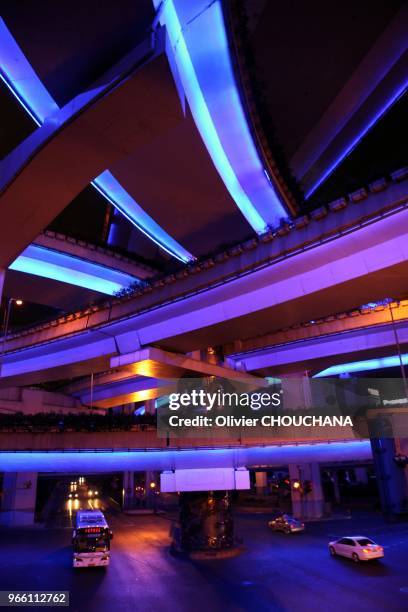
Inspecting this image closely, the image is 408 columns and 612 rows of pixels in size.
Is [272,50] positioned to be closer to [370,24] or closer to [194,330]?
[370,24]

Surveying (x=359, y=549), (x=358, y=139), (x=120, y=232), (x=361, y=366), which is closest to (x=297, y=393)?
(x=361, y=366)

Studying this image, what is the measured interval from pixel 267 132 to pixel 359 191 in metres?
7.10

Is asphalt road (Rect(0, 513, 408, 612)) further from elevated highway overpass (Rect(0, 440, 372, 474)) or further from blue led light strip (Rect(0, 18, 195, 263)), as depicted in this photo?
blue led light strip (Rect(0, 18, 195, 263))

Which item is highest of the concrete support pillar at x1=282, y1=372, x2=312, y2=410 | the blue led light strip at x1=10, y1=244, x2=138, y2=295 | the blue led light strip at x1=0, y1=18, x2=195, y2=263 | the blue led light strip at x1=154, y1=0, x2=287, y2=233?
the blue led light strip at x1=154, y1=0, x2=287, y2=233

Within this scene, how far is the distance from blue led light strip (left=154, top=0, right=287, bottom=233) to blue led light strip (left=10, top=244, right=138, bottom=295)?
718 centimetres

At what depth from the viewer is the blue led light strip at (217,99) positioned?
12211mm

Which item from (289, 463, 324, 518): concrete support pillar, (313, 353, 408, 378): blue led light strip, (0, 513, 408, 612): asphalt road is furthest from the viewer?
(289, 463, 324, 518): concrete support pillar

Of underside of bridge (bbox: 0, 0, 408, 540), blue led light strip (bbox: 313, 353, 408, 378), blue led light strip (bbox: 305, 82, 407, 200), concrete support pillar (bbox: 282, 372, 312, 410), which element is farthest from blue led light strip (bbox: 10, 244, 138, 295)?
blue led light strip (bbox: 313, 353, 408, 378)

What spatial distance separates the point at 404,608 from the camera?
36.9 ft

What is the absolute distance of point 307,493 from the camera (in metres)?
32.4

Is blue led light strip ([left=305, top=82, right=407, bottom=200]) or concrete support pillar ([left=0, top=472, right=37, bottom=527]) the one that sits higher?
blue led light strip ([left=305, top=82, right=407, bottom=200])

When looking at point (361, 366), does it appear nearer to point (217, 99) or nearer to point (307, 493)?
point (307, 493)

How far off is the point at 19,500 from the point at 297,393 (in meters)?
21.8

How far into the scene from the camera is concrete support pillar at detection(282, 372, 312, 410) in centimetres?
2866
